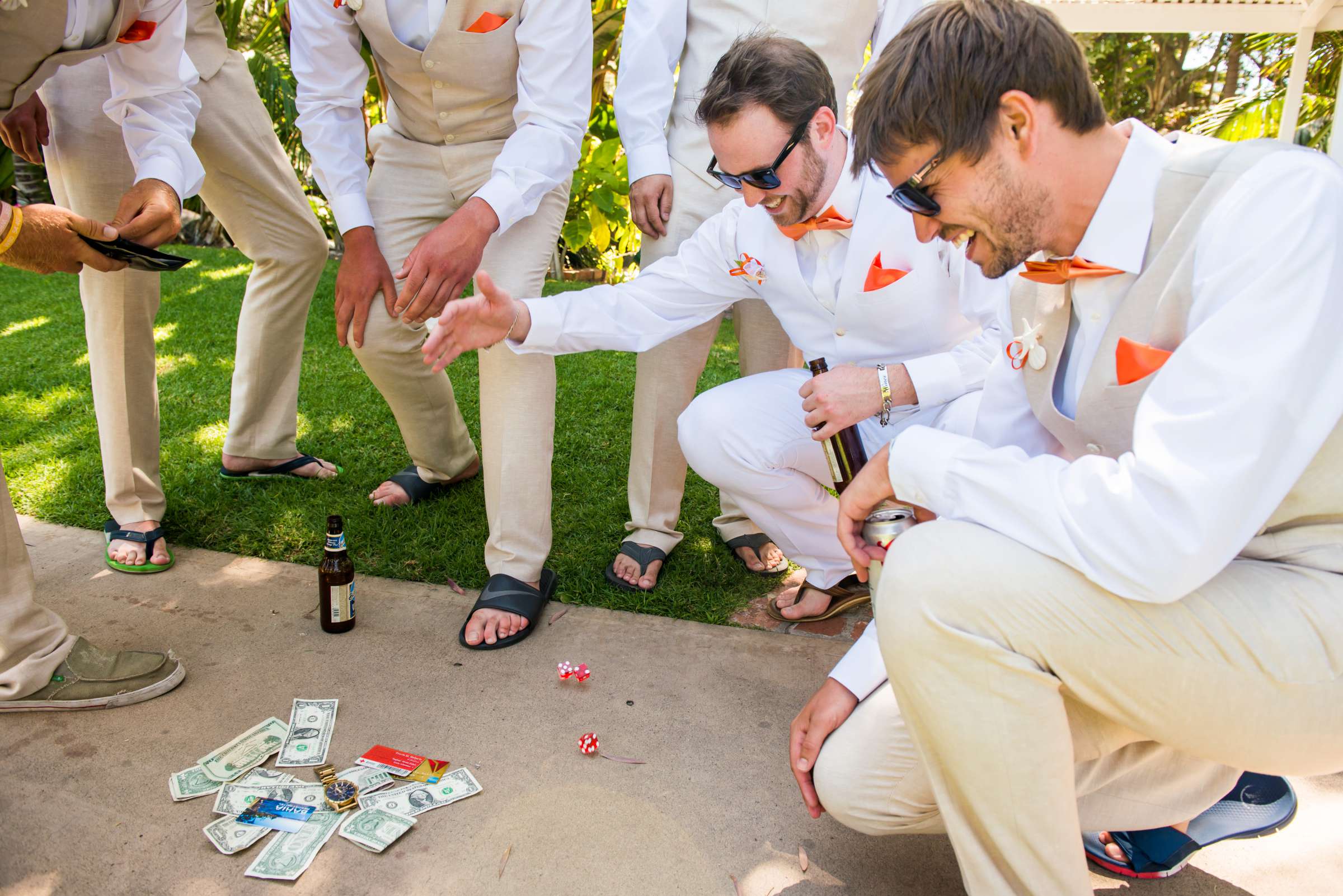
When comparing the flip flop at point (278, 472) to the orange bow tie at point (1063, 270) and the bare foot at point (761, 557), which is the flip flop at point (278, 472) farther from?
the orange bow tie at point (1063, 270)

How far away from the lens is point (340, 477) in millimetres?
3883

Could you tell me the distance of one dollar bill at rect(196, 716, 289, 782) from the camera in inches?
85.3

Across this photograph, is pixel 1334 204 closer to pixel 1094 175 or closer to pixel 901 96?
pixel 1094 175

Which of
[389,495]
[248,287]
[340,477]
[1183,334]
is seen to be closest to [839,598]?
[1183,334]

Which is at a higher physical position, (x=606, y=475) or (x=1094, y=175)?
(x=1094, y=175)

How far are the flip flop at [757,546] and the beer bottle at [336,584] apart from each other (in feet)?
4.11

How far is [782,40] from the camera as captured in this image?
2568 mm

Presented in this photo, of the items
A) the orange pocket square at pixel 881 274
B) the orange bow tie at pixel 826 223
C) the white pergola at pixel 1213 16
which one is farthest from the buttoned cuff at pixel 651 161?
the white pergola at pixel 1213 16

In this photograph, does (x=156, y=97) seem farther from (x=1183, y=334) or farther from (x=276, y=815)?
(x=1183, y=334)

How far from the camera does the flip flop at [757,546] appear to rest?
3.24 m

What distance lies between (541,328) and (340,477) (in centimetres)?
163

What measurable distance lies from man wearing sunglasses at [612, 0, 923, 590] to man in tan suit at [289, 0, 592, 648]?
0.68ft

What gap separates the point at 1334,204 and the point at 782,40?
1.53 metres

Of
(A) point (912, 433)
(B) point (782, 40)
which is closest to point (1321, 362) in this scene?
(A) point (912, 433)
